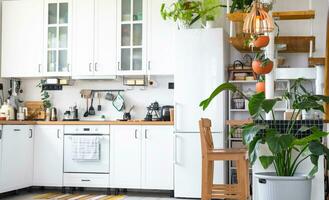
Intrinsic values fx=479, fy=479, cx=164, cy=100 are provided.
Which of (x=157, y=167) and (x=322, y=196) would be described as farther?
(x=157, y=167)

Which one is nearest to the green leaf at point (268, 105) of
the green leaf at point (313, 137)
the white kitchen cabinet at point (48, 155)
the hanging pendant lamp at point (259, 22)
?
the green leaf at point (313, 137)

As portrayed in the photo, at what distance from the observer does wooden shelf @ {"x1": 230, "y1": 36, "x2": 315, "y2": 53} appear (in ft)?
16.9

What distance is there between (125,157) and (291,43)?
2412mm

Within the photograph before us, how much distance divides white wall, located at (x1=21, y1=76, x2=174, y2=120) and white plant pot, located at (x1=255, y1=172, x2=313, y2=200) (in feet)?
10.5

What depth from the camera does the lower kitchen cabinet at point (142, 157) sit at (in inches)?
230

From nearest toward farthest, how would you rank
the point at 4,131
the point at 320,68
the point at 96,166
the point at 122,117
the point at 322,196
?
1. the point at 322,196
2. the point at 320,68
3. the point at 4,131
4. the point at 96,166
5. the point at 122,117

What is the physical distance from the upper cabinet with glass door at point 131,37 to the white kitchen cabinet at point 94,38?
0.30 feet

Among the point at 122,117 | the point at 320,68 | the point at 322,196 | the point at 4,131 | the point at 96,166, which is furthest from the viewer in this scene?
the point at 122,117

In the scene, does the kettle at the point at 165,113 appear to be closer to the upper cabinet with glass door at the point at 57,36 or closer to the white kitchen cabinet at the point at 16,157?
the upper cabinet with glass door at the point at 57,36

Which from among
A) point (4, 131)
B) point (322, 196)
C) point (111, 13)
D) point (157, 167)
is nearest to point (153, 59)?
point (111, 13)

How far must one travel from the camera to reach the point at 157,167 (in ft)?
19.3

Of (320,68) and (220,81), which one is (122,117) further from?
(320,68)

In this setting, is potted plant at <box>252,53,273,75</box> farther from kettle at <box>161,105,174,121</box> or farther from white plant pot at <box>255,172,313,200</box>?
kettle at <box>161,105,174,121</box>

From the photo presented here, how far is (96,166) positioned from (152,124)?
2.93 feet
